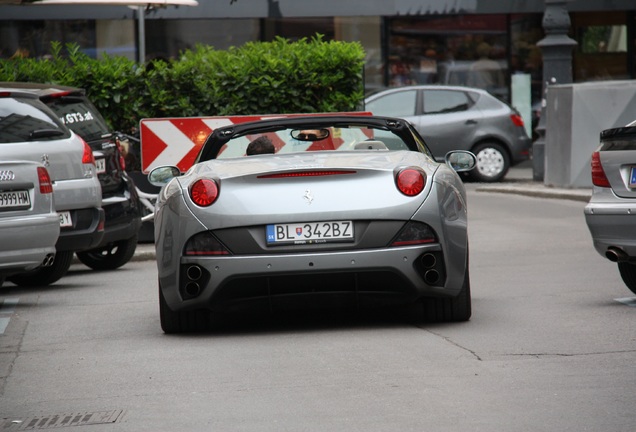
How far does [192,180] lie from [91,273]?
17.7ft

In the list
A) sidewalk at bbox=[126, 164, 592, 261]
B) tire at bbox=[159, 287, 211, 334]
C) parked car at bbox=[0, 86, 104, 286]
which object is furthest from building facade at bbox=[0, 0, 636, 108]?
tire at bbox=[159, 287, 211, 334]

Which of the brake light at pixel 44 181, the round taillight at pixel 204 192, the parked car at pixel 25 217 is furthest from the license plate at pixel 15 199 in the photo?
the round taillight at pixel 204 192

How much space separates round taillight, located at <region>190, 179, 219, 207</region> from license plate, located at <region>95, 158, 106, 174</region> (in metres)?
4.99

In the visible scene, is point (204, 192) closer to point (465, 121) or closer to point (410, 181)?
point (410, 181)

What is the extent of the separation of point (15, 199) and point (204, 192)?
8.70ft

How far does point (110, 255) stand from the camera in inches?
537

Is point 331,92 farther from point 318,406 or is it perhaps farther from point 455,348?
point 318,406

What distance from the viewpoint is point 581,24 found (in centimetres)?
3000

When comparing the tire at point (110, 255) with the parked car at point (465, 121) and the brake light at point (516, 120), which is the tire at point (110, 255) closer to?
the parked car at point (465, 121)

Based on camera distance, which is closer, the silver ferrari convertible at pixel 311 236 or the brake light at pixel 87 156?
the silver ferrari convertible at pixel 311 236

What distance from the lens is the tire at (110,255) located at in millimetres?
13516

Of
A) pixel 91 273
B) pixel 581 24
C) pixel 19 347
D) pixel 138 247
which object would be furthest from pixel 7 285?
pixel 581 24

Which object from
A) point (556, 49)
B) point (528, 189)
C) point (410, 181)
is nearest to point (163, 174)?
point (410, 181)

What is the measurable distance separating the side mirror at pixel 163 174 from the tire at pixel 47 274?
3.26 meters
